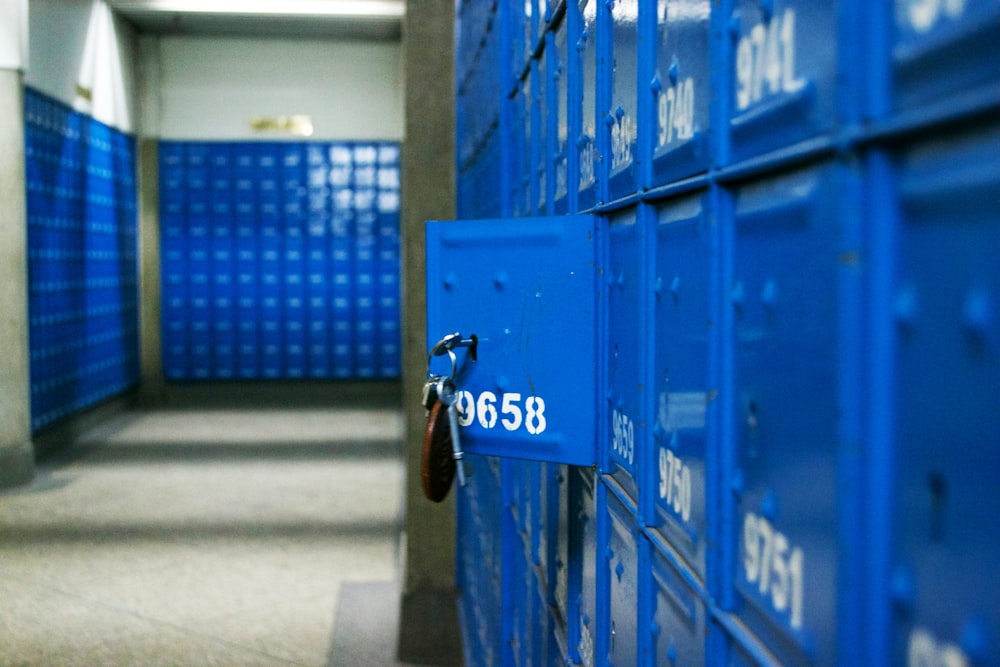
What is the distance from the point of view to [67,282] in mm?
8555

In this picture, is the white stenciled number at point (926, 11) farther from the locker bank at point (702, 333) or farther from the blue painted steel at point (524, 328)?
the blue painted steel at point (524, 328)

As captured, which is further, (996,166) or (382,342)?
(382,342)

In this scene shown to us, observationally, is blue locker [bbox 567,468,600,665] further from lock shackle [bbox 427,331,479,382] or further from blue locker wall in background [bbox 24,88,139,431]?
blue locker wall in background [bbox 24,88,139,431]

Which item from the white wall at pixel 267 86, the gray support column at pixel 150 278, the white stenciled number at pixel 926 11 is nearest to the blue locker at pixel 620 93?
the white stenciled number at pixel 926 11

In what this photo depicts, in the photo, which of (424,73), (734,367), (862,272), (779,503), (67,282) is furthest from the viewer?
(67,282)

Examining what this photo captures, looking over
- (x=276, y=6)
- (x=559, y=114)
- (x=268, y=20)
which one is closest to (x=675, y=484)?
(x=559, y=114)

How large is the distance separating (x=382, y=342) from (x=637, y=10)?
1027 cm

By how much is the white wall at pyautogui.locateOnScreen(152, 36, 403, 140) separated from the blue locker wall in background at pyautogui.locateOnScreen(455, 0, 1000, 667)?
991cm

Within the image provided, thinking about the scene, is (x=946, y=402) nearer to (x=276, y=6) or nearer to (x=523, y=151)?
(x=523, y=151)

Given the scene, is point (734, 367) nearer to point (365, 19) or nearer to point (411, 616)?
point (411, 616)

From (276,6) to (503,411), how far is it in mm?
8911

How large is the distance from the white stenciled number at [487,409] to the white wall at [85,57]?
22.6ft

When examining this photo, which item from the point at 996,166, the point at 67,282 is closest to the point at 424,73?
the point at 996,166

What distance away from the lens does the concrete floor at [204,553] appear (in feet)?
14.0
